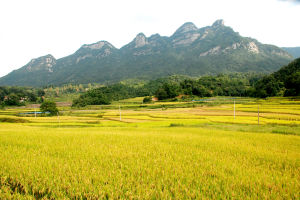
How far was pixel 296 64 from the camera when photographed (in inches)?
3120

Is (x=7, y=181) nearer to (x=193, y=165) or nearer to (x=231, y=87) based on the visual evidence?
(x=193, y=165)

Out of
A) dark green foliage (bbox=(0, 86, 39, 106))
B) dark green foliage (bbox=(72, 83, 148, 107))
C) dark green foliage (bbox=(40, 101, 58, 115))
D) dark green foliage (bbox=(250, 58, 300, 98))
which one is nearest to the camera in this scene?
dark green foliage (bbox=(250, 58, 300, 98))

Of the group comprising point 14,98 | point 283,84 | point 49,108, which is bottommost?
point 49,108

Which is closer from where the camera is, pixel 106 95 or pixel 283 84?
pixel 283 84

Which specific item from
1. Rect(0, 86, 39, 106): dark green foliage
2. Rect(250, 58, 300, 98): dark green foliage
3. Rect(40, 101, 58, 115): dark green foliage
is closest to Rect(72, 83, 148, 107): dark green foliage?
Rect(40, 101, 58, 115): dark green foliage

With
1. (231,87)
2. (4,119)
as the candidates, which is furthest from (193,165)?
(231,87)

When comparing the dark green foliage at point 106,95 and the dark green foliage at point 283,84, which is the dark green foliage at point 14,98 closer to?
the dark green foliage at point 106,95

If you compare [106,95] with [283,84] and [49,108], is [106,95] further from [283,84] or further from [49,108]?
[283,84]

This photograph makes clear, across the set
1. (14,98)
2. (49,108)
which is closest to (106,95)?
(14,98)

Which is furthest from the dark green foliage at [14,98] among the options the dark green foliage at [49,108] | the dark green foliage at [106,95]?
the dark green foliage at [49,108]

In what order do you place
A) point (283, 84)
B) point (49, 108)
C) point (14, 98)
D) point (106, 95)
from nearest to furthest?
point (49, 108) → point (283, 84) → point (14, 98) → point (106, 95)

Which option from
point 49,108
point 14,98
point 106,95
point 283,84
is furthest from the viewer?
point 106,95

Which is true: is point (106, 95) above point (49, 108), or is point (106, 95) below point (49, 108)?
above

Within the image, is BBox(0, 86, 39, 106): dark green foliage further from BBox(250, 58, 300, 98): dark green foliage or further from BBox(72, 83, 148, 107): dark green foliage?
BBox(250, 58, 300, 98): dark green foliage
